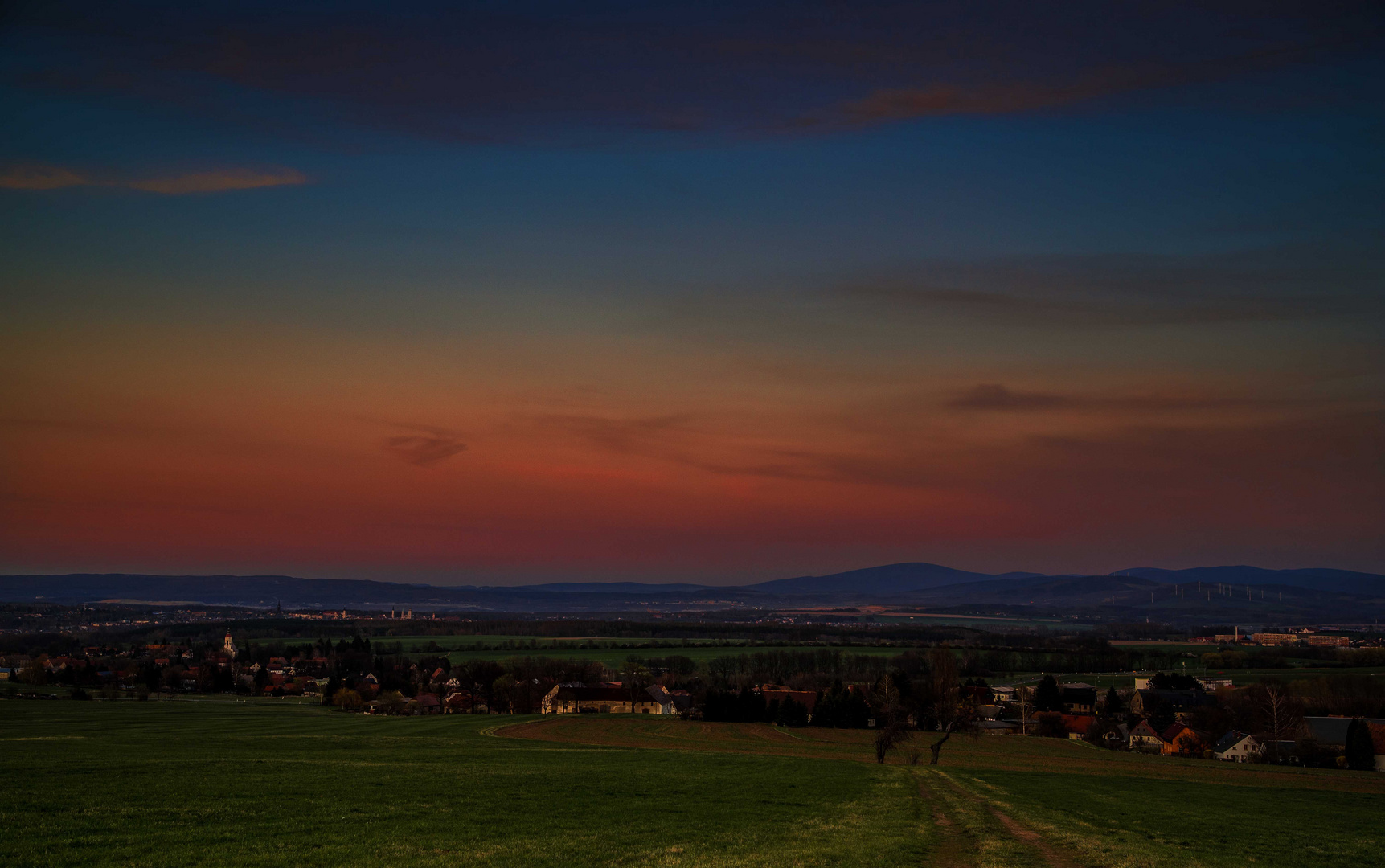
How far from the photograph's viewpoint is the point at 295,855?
14.4m

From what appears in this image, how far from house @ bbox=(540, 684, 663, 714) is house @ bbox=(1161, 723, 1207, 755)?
1894 inches

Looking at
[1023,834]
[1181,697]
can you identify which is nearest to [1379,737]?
[1181,697]

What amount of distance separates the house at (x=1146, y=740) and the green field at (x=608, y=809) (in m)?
28.6

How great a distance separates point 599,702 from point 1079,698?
5218cm

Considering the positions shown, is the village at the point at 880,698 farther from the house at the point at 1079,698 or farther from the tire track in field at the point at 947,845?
the tire track in field at the point at 947,845

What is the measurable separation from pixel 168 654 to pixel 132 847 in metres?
180

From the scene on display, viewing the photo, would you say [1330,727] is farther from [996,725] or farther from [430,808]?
[430,808]

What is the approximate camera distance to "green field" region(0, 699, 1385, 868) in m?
15.7

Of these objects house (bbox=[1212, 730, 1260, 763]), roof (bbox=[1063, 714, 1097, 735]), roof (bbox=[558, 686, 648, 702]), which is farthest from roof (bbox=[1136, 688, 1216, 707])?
roof (bbox=[558, 686, 648, 702])

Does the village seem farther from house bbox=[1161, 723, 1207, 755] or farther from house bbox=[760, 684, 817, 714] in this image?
house bbox=[760, 684, 817, 714]

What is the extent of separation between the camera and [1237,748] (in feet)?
226

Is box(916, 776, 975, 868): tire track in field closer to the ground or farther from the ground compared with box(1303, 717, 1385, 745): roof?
farther from the ground

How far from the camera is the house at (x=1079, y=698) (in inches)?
3853

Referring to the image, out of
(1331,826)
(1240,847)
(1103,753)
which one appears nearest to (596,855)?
(1240,847)
